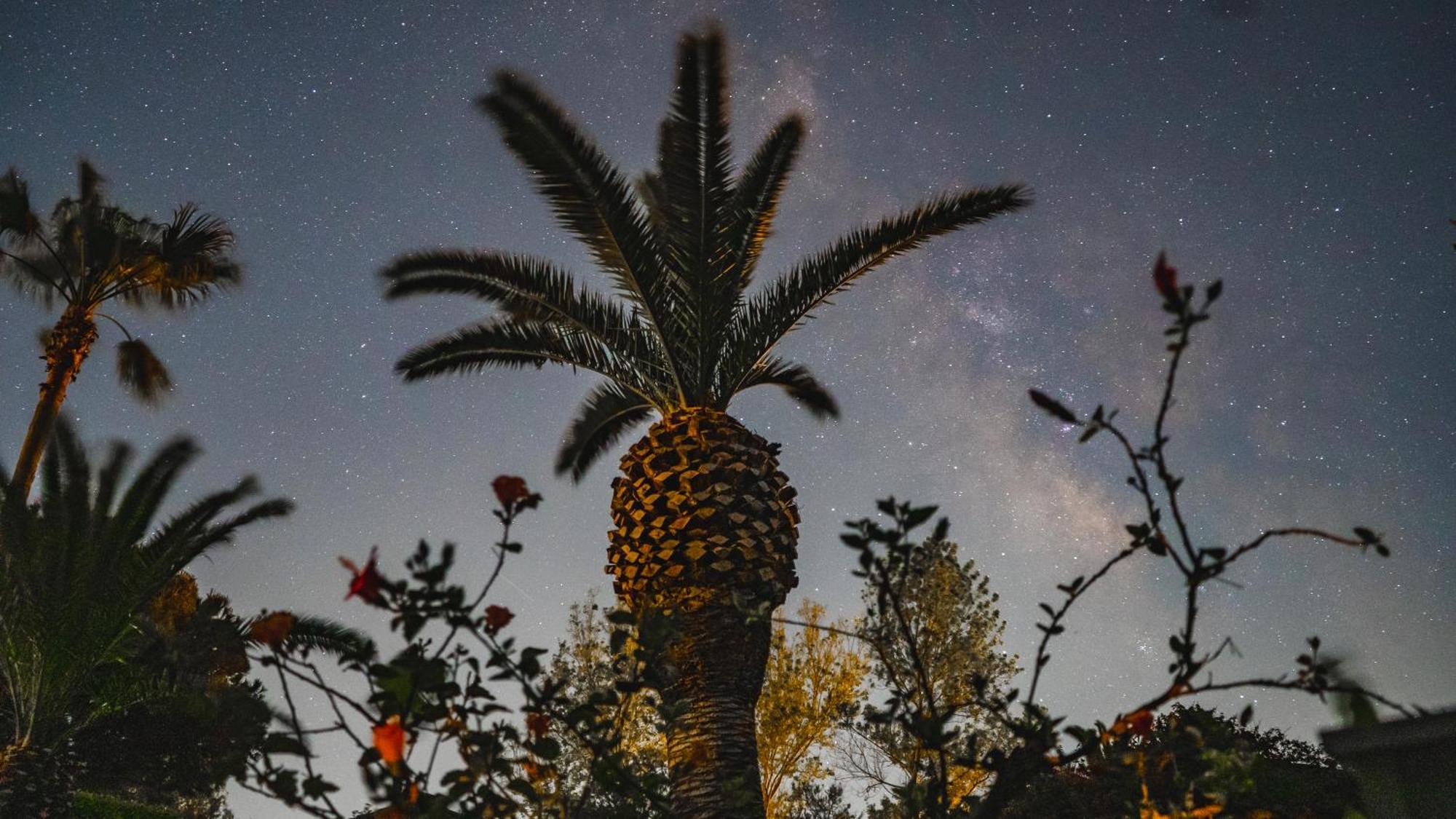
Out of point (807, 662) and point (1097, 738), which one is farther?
point (807, 662)

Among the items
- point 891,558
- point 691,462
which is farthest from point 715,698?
point 891,558

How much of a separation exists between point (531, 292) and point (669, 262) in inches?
55.7

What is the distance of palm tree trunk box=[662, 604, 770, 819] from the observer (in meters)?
5.50

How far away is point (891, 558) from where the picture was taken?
182cm

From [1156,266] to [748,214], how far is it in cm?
680

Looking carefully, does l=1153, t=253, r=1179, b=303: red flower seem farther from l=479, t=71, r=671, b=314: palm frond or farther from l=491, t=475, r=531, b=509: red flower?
l=479, t=71, r=671, b=314: palm frond

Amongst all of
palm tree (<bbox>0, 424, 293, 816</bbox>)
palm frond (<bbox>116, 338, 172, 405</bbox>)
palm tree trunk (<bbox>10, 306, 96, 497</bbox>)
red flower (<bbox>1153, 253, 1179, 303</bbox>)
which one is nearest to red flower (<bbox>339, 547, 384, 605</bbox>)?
red flower (<bbox>1153, 253, 1179, 303</bbox>)

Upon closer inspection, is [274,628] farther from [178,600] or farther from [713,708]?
[178,600]

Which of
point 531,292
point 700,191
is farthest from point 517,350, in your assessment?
point 700,191

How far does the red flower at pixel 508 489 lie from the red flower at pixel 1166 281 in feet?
5.02

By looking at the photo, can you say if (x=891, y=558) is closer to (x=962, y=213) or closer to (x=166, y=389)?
(x=962, y=213)

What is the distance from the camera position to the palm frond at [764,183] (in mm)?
7934

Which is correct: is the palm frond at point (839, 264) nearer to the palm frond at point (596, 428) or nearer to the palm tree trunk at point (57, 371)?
the palm frond at point (596, 428)

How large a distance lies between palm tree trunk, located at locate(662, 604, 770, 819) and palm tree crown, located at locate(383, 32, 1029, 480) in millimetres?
2332
